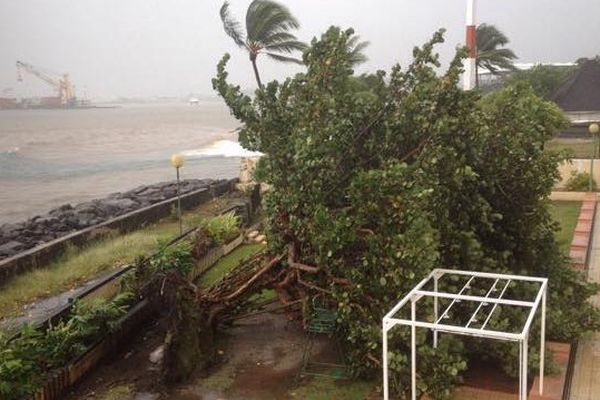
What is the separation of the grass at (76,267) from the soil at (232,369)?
211 cm

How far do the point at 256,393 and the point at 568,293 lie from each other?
3.63m

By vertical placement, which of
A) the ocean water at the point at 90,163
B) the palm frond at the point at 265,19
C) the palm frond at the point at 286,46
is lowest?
the ocean water at the point at 90,163

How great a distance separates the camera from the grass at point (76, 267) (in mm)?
9531

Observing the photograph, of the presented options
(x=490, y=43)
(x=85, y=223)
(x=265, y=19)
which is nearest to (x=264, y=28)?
(x=265, y=19)

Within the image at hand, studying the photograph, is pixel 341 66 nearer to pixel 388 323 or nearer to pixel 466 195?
pixel 466 195

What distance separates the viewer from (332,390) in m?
6.54

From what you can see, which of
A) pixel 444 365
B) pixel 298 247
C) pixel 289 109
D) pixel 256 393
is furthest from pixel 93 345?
pixel 444 365

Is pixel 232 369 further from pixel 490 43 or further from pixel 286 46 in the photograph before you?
pixel 490 43

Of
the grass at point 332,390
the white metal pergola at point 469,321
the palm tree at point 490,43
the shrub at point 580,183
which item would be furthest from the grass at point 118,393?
the palm tree at point 490,43

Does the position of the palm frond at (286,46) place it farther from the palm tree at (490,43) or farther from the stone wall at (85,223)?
the palm tree at (490,43)

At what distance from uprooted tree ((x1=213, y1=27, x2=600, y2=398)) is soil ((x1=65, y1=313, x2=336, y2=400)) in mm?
656

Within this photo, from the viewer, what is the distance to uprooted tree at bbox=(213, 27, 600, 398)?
6.20m

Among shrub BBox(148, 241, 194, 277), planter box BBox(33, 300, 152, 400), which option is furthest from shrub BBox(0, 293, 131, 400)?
shrub BBox(148, 241, 194, 277)

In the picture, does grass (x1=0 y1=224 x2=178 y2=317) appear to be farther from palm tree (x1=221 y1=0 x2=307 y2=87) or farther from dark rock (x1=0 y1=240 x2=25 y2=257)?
palm tree (x1=221 y1=0 x2=307 y2=87)
